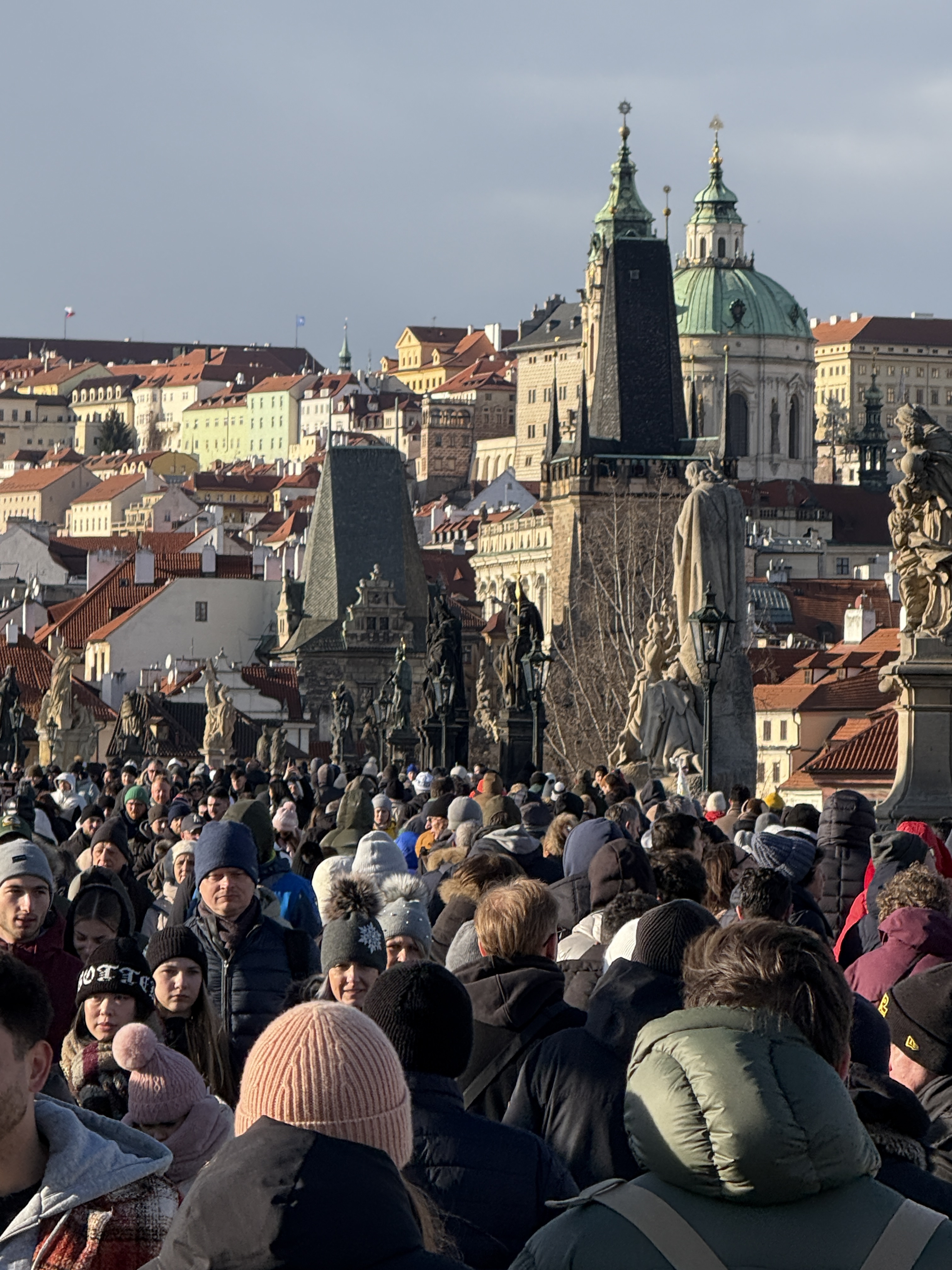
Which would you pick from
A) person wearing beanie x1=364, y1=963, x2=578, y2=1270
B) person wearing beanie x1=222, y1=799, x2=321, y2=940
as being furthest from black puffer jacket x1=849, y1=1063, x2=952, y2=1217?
person wearing beanie x1=222, y1=799, x2=321, y2=940

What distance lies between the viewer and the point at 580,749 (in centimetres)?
6594

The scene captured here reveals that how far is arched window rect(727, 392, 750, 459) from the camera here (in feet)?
509

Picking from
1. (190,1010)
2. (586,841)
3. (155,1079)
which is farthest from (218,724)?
(155,1079)

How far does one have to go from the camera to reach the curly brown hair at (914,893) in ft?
21.6

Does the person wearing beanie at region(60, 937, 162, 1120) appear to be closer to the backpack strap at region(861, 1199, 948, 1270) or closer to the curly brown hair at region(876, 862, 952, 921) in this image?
the curly brown hair at region(876, 862, 952, 921)

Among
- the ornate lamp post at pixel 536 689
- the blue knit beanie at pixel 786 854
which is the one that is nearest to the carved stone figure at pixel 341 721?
the ornate lamp post at pixel 536 689

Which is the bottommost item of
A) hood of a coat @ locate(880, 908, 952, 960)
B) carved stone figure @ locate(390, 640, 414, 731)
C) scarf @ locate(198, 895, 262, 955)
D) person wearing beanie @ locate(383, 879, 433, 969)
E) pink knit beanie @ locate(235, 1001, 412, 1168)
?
carved stone figure @ locate(390, 640, 414, 731)

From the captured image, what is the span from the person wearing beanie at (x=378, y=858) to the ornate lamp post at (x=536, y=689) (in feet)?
55.6

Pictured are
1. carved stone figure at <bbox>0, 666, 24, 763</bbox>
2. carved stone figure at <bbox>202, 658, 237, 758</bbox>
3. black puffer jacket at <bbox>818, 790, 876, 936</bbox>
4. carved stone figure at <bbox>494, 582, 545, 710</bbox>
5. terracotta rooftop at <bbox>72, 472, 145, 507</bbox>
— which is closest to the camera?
black puffer jacket at <bbox>818, 790, 876, 936</bbox>

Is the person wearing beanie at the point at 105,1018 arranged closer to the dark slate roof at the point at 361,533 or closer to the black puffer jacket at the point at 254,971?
the black puffer jacket at the point at 254,971

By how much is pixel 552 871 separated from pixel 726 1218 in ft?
23.6

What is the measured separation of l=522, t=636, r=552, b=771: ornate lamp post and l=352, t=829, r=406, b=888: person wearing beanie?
16.9m

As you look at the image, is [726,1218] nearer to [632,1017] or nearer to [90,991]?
[632,1017]

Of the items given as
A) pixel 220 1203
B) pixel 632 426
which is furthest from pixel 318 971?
pixel 632 426
